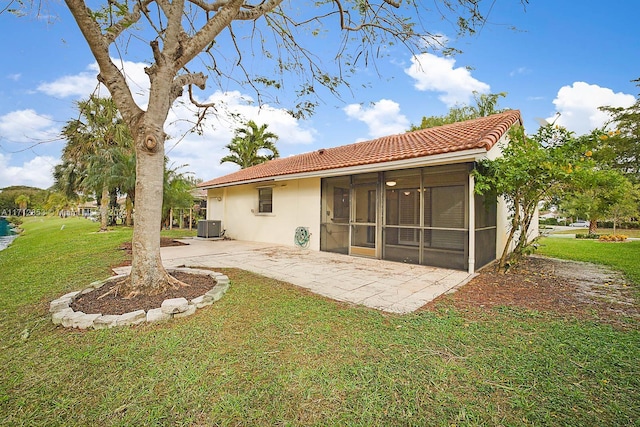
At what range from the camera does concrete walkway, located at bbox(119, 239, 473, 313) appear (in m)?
4.29

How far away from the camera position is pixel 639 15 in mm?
8125

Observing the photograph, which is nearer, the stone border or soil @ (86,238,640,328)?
the stone border

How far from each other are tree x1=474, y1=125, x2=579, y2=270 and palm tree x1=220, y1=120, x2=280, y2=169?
66.4ft

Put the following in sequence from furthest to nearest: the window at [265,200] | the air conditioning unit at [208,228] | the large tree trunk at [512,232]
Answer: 1. the air conditioning unit at [208,228]
2. the window at [265,200]
3. the large tree trunk at [512,232]

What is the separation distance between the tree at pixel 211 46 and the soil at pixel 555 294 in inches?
175

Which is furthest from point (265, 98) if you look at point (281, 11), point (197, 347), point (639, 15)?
point (639, 15)

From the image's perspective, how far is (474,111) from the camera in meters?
23.6

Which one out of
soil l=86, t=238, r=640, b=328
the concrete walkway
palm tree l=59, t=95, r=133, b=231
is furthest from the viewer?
palm tree l=59, t=95, r=133, b=231

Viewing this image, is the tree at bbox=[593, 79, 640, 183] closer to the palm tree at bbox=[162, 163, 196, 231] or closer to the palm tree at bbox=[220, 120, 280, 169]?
the palm tree at bbox=[220, 120, 280, 169]

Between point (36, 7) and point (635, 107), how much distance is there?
115 ft

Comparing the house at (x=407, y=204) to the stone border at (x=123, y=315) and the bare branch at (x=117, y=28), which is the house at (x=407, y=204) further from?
the bare branch at (x=117, y=28)

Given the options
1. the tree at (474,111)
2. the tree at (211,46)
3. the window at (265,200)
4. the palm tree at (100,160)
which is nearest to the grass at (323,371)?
the tree at (211,46)

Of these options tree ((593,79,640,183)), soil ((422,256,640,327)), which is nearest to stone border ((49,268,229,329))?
soil ((422,256,640,327))

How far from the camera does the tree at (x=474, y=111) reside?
2270 cm
